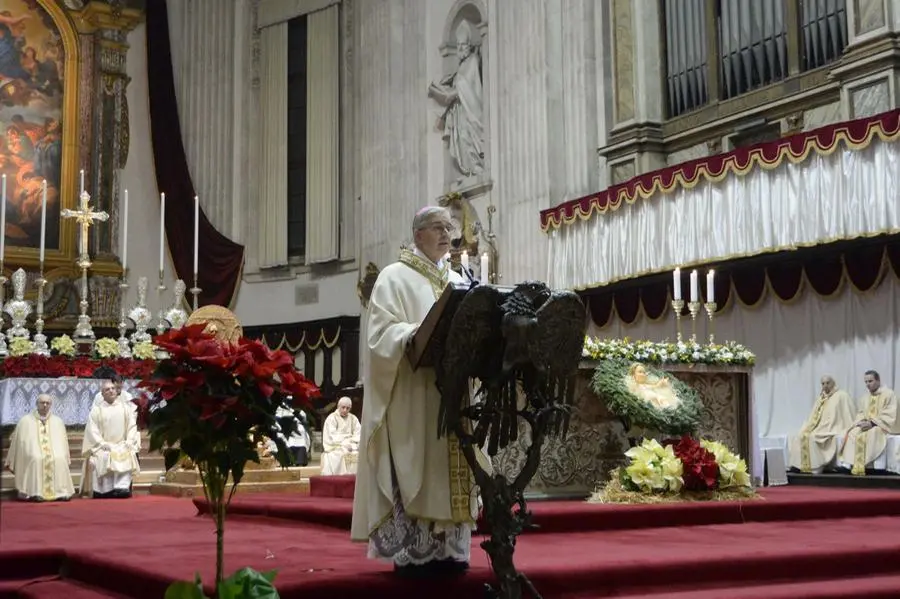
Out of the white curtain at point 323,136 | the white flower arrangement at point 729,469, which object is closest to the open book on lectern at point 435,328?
the white flower arrangement at point 729,469

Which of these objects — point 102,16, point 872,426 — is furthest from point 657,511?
point 102,16

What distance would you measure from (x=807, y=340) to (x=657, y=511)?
5791mm

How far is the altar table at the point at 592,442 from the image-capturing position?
7898 mm

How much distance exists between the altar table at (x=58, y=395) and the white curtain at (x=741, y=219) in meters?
5.55

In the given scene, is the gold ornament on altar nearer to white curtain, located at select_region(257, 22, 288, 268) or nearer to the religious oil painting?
white curtain, located at select_region(257, 22, 288, 268)

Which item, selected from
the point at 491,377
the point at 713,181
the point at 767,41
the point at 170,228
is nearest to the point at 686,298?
the point at 713,181

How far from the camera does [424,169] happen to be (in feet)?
56.4

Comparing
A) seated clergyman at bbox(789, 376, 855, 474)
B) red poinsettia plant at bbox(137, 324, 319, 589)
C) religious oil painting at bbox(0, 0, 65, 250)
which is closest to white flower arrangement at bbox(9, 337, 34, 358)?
religious oil painting at bbox(0, 0, 65, 250)

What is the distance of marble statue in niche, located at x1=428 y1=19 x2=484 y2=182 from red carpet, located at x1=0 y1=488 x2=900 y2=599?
32.3ft

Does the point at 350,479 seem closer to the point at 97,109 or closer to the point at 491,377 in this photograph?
the point at 491,377

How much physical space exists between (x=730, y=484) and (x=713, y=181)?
15.6 ft

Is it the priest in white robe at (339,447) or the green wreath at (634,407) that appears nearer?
the green wreath at (634,407)

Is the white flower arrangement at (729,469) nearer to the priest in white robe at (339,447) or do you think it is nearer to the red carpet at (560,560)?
the red carpet at (560,560)

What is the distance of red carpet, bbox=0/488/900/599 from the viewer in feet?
15.0
